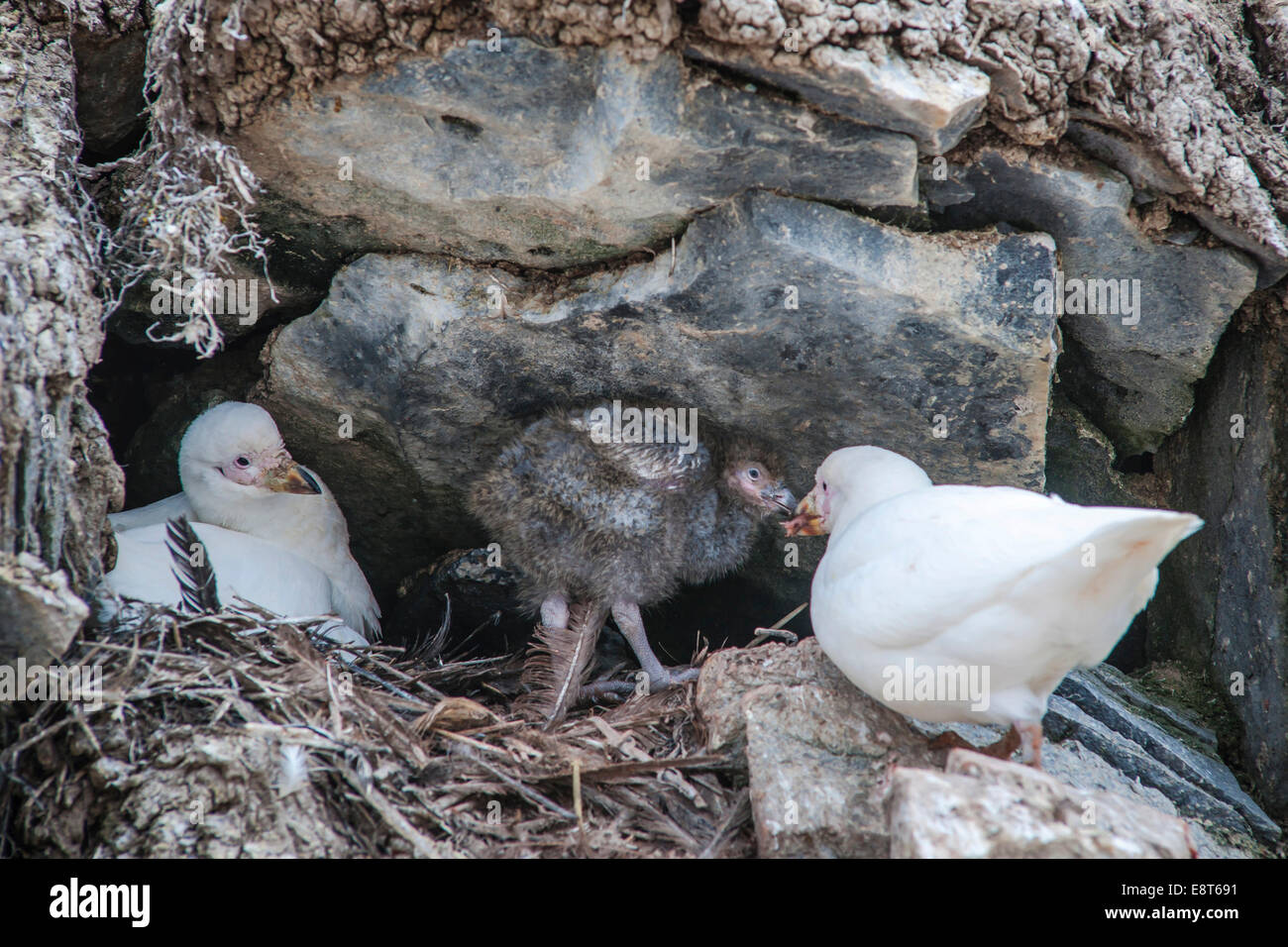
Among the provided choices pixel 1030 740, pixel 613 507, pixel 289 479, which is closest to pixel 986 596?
pixel 1030 740

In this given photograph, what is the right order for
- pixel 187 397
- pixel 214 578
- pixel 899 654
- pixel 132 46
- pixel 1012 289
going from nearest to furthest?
pixel 899 654 → pixel 1012 289 → pixel 132 46 → pixel 214 578 → pixel 187 397

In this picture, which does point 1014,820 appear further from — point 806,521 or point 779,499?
point 779,499

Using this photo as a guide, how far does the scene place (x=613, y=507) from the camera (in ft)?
14.2

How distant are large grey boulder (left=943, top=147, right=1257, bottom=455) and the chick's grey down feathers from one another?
141cm

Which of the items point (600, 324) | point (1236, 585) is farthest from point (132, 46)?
point (1236, 585)

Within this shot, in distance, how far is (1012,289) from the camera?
3.51 meters

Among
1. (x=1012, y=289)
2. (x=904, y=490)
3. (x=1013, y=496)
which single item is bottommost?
(x=904, y=490)

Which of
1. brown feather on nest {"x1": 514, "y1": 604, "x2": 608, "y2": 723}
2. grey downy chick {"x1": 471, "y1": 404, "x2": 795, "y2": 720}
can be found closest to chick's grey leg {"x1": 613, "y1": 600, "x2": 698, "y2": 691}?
grey downy chick {"x1": 471, "y1": 404, "x2": 795, "y2": 720}

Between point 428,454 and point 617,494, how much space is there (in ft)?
2.92

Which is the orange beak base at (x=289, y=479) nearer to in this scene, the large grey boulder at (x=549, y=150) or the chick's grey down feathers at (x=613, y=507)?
the chick's grey down feathers at (x=613, y=507)

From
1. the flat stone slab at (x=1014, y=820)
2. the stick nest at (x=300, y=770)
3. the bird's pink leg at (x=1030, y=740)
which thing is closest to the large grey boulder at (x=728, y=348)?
the stick nest at (x=300, y=770)

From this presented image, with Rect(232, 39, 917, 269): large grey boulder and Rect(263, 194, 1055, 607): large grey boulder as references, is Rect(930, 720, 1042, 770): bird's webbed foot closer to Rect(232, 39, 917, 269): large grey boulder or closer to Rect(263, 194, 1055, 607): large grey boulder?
Rect(263, 194, 1055, 607): large grey boulder
